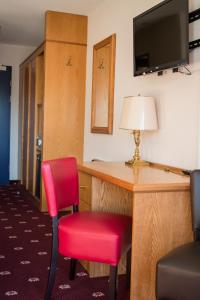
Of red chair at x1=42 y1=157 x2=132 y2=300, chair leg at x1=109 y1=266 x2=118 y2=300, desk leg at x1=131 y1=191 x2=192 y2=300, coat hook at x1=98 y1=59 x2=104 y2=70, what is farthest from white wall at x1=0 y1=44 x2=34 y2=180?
desk leg at x1=131 y1=191 x2=192 y2=300

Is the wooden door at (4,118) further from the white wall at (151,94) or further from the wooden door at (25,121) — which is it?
the white wall at (151,94)

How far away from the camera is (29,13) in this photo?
452cm

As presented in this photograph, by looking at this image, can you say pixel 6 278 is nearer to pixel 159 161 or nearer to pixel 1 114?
pixel 159 161

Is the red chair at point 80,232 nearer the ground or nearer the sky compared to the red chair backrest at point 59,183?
nearer the ground

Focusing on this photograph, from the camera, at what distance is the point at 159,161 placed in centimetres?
286

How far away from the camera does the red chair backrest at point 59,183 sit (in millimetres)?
2203

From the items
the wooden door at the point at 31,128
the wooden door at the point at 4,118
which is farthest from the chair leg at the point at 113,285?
the wooden door at the point at 4,118

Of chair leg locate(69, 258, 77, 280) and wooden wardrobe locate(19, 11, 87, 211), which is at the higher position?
wooden wardrobe locate(19, 11, 87, 211)

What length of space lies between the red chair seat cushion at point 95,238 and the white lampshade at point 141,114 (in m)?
0.70

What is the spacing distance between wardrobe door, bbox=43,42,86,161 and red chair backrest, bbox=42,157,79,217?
6.59 feet

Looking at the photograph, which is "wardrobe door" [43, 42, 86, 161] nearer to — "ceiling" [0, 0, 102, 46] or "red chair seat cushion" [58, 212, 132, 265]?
"ceiling" [0, 0, 102, 46]

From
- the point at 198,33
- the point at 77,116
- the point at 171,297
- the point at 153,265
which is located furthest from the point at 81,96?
the point at 171,297

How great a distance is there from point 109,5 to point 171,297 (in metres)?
3.01

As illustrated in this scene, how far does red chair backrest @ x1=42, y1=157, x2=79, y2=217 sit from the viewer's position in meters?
2.20
